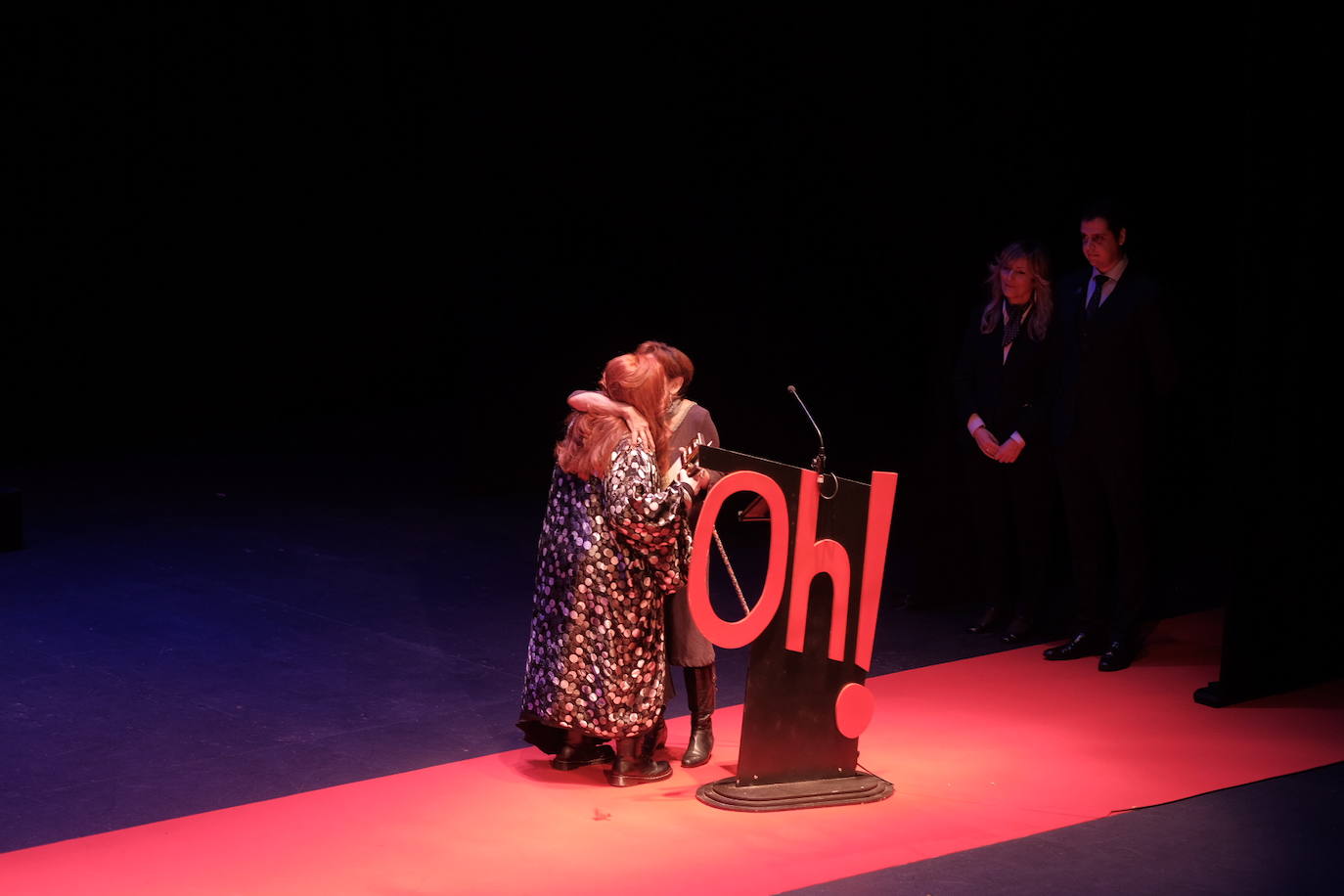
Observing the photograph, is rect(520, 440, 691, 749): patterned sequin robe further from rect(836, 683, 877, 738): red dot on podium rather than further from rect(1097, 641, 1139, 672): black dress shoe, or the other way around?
rect(1097, 641, 1139, 672): black dress shoe

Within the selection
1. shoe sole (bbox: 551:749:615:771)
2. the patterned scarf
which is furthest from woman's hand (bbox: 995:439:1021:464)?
shoe sole (bbox: 551:749:615:771)

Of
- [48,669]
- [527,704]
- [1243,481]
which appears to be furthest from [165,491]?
[1243,481]

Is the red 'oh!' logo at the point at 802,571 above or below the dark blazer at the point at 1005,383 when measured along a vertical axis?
below

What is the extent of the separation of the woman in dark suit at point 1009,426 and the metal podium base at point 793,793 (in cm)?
187

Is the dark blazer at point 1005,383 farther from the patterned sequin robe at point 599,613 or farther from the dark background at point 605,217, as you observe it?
the patterned sequin robe at point 599,613

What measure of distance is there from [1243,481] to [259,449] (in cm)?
825

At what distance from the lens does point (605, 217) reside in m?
9.05

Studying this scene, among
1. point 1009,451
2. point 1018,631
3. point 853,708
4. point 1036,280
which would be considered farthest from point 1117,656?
point 853,708

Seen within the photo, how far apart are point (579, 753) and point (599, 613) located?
0.52 meters

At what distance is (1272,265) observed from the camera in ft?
16.5

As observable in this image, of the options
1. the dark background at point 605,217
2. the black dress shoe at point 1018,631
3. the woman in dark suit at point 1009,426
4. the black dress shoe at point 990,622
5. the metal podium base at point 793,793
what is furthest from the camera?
the dark background at point 605,217

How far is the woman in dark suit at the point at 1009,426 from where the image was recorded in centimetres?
587

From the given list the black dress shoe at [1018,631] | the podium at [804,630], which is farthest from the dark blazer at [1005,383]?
the podium at [804,630]

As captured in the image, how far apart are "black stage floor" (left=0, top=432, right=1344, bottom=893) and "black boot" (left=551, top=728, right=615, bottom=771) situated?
13.0 inches
